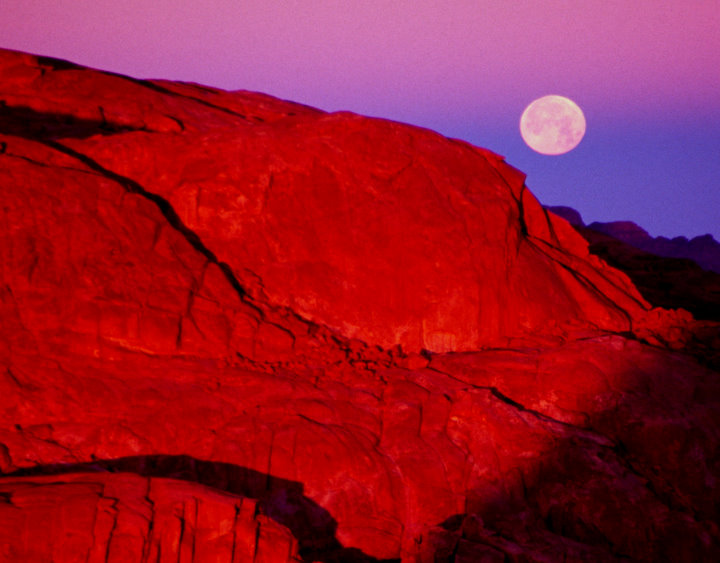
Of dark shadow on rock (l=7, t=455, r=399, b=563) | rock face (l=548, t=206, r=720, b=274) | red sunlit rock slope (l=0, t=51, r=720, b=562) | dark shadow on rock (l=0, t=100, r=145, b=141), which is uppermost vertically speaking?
rock face (l=548, t=206, r=720, b=274)

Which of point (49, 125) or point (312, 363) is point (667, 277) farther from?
point (49, 125)

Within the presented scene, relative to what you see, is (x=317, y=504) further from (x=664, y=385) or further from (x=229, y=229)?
(x=664, y=385)

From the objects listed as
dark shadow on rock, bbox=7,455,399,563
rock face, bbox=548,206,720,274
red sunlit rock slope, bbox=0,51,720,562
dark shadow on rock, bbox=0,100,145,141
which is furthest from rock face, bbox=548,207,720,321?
rock face, bbox=548,206,720,274

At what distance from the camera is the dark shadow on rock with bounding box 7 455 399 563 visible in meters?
7.17

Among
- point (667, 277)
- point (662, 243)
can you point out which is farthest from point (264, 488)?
point (662, 243)

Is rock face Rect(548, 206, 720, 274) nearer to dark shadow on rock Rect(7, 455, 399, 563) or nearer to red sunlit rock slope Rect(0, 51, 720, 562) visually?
red sunlit rock slope Rect(0, 51, 720, 562)

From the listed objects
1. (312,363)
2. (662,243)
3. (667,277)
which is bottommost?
(312,363)

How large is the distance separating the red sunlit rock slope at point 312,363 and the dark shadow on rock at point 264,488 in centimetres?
3

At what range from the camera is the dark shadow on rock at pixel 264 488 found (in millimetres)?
7168

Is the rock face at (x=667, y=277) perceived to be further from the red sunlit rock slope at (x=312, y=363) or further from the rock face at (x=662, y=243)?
the rock face at (x=662, y=243)

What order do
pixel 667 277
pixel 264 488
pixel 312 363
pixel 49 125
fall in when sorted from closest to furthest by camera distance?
1. pixel 264 488
2. pixel 312 363
3. pixel 49 125
4. pixel 667 277

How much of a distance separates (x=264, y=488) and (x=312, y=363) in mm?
1754

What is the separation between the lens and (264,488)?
7.49 m

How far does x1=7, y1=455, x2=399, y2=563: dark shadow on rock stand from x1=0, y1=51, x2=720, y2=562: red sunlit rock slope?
0.03m
